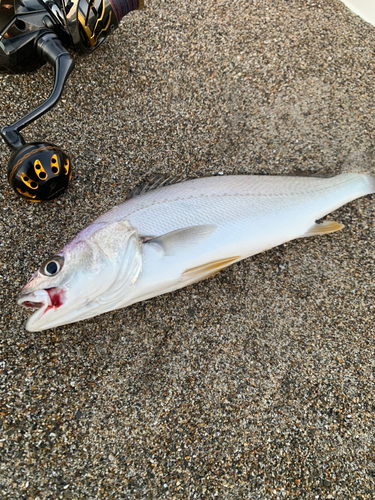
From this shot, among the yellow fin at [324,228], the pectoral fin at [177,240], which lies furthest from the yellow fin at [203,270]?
the yellow fin at [324,228]

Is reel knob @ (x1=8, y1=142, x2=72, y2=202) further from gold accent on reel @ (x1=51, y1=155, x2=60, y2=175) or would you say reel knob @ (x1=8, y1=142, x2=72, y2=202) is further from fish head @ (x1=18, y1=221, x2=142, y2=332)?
fish head @ (x1=18, y1=221, x2=142, y2=332)

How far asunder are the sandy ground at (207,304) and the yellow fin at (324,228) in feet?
0.33

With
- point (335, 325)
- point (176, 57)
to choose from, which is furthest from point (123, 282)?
point (176, 57)

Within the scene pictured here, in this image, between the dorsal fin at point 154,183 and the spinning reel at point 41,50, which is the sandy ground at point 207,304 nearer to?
the dorsal fin at point 154,183

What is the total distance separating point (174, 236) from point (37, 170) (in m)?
0.79

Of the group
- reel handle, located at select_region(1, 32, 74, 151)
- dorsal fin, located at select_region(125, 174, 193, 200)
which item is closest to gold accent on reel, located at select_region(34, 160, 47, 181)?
reel handle, located at select_region(1, 32, 74, 151)

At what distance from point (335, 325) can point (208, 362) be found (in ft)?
2.58

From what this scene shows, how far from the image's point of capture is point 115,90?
218 centimetres

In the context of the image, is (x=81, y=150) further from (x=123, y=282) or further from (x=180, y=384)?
(x=180, y=384)

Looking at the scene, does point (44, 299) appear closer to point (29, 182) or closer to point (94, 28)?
point (29, 182)

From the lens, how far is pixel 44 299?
147 centimetres

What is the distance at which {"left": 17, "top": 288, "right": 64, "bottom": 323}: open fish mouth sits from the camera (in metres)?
1.47

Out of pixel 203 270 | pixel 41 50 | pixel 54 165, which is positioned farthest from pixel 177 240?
pixel 41 50

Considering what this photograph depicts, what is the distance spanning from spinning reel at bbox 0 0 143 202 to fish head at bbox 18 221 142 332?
1.32 ft
